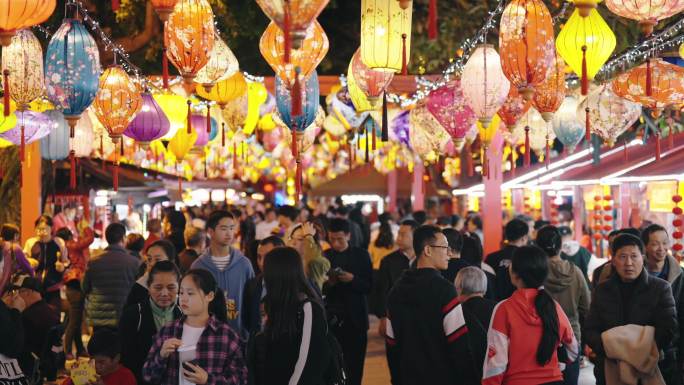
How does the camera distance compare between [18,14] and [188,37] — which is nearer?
[18,14]

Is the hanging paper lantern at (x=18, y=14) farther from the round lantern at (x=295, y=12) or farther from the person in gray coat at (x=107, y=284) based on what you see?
the person in gray coat at (x=107, y=284)

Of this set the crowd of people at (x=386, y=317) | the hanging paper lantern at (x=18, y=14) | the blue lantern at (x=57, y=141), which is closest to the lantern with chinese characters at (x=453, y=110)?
the crowd of people at (x=386, y=317)

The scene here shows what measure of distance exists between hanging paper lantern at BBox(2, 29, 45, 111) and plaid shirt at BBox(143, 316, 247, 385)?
3.24 meters

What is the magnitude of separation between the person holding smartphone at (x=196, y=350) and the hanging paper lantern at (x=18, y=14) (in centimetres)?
152

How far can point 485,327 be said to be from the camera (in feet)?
18.6

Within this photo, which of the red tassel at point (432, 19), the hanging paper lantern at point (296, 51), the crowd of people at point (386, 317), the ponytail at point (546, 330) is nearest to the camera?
the red tassel at point (432, 19)

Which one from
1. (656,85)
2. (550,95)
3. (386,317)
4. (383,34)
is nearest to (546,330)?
(386,317)

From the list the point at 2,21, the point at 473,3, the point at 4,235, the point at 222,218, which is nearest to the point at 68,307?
the point at 4,235

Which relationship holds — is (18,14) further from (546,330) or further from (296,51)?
(546,330)

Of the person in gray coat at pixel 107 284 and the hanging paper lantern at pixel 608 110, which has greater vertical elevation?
the hanging paper lantern at pixel 608 110

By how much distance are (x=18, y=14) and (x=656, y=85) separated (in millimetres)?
4985

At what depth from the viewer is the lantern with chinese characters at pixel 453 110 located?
28.0 feet

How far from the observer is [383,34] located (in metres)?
6.58

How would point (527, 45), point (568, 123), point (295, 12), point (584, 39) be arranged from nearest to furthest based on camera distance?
point (295, 12)
point (527, 45)
point (584, 39)
point (568, 123)
